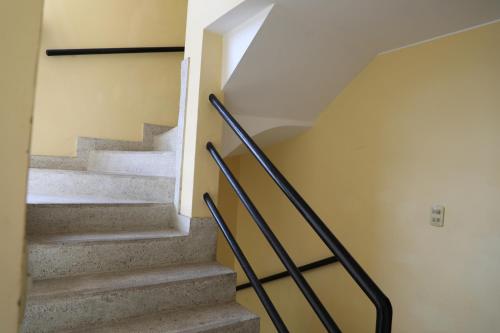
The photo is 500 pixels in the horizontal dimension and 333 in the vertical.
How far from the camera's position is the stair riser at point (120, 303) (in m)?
1.08

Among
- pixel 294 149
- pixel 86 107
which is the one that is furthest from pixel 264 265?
pixel 86 107

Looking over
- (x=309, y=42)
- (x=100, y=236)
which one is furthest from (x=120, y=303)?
(x=309, y=42)

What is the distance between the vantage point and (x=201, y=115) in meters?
1.63

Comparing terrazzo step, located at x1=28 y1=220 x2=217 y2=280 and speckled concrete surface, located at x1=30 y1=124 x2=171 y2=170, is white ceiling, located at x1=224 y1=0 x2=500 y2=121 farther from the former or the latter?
speckled concrete surface, located at x1=30 y1=124 x2=171 y2=170

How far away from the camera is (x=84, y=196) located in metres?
1.84

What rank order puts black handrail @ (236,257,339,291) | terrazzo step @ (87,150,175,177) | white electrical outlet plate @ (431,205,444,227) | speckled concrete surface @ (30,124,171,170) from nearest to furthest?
white electrical outlet plate @ (431,205,444,227) < terrazzo step @ (87,150,175,177) < black handrail @ (236,257,339,291) < speckled concrete surface @ (30,124,171,170)

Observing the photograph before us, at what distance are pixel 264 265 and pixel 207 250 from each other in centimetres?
112

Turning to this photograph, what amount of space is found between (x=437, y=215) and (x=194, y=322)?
1.25 m

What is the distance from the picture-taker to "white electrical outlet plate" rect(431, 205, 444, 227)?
60.8 inches

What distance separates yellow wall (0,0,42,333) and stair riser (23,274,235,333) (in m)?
0.90

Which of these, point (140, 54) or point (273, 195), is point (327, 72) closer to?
point (273, 195)

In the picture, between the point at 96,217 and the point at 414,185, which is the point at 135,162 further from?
the point at 414,185

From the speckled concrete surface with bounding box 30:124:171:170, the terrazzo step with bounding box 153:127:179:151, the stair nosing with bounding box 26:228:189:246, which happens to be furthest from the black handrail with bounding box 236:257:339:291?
the speckled concrete surface with bounding box 30:124:171:170

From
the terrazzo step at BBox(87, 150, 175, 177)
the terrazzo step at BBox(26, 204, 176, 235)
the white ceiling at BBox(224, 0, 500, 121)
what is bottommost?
the terrazzo step at BBox(26, 204, 176, 235)
